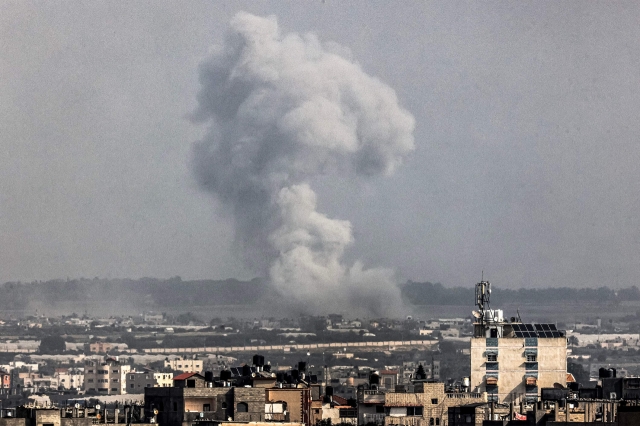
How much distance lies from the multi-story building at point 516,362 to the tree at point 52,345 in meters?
116

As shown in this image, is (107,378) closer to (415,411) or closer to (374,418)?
(374,418)

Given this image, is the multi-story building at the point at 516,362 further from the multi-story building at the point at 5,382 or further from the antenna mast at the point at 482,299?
the multi-story building at the point at 5,382

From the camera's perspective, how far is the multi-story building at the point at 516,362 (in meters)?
59.8

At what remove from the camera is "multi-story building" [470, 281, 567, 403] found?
59.8m

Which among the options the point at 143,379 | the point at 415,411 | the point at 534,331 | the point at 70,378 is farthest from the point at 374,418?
the point at 70,378

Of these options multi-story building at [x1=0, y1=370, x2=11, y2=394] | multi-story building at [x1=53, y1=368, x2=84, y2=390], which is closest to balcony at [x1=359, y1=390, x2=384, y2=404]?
multi-story building at [x1=0, y1=370, x2=11, y2=394]

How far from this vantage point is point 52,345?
180m

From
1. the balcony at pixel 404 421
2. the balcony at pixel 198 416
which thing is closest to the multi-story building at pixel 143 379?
the balcony at pixel 404 421

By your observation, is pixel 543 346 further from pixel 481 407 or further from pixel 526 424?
pixel 526 424

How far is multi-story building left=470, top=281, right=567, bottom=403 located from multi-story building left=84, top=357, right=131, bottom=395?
56.4 metres

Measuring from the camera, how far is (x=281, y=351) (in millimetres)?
151250

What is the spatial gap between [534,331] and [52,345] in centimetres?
12125

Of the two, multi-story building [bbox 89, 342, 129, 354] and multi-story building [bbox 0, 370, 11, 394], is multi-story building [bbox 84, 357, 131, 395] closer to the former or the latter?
multi-story building [bbox 0, 370, 11, 394]

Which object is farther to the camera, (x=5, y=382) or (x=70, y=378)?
(x=70, y=378)
